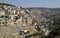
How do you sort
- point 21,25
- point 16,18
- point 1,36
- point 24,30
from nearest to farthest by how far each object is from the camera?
point 1,36 → point 24,30 → point 21,25 → point 16,18

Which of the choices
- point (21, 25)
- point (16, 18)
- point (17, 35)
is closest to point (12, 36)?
point (17, 35)

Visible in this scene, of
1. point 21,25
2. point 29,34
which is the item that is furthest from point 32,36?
point 21,25

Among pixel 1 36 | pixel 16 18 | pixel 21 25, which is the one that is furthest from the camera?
pixel 16 18

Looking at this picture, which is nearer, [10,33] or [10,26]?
[10,33]

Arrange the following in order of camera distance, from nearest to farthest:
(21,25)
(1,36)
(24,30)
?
(1,36), (24,30), (21,25)

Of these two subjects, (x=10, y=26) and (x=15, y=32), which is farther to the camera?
(x=10, y=26)

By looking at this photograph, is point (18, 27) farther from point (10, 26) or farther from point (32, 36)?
point (32, 36)

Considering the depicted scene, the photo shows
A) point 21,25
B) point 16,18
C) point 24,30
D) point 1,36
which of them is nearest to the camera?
point 1,36

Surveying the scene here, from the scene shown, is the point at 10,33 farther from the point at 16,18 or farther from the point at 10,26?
the point at 16,18
